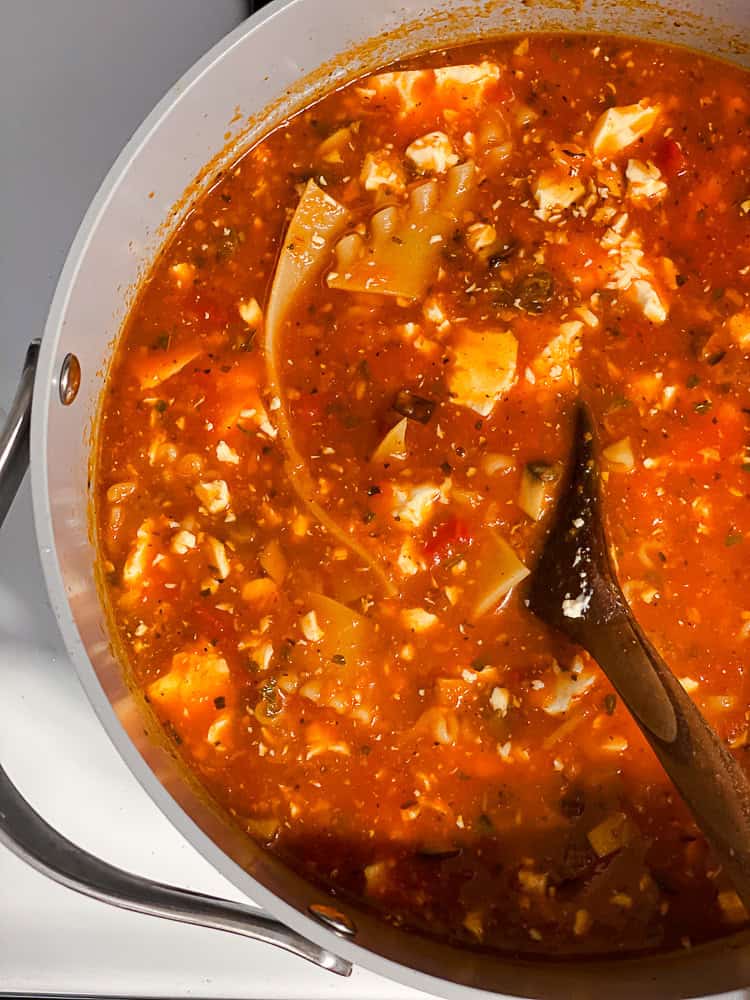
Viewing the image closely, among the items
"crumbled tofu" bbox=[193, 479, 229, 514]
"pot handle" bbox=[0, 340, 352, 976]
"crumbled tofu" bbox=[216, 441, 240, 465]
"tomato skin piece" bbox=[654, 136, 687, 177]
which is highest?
"tomato skin piece" bbox=[654, 136, 687, 177]

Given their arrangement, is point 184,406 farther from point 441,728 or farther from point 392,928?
point 392,928

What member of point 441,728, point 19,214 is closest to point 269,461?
point 441,728

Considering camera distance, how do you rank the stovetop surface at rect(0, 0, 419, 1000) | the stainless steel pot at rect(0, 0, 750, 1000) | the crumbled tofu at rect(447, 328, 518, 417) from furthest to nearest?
the stovetop surface at rect(0, 0, 419, 1000) < the crumbled tofu at rect(447, 328, 518, 417) < the stainless steel pot at rect(0, 0, 750, 1000)

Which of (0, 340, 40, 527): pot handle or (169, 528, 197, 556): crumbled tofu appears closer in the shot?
(0, 340, 40, 527): pot handle

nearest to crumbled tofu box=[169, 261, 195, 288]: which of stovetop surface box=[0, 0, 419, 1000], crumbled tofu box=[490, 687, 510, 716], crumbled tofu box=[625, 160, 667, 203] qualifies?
stovetop surface box=[0, 0, 419, 1000]

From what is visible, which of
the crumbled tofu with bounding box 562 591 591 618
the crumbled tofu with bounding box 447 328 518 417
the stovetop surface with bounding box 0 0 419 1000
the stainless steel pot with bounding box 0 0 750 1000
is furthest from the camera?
the stovetop surface with bounding box 0 0 419 1000

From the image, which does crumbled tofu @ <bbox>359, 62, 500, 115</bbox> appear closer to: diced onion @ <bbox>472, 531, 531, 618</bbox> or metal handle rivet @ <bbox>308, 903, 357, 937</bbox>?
diced onion @ <bbox>472, 531, 531, 618</bbox>

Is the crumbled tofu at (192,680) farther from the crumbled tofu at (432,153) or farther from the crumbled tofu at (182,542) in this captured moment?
the crumbled tofu at (432,153)
